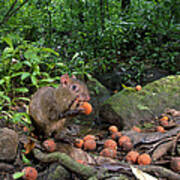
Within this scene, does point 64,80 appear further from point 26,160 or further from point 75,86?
point 26,160

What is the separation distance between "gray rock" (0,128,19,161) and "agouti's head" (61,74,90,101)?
99cm

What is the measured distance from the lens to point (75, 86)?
291cm

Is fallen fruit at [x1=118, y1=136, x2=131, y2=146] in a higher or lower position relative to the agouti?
lower

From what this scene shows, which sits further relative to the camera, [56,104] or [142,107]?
[142,107]

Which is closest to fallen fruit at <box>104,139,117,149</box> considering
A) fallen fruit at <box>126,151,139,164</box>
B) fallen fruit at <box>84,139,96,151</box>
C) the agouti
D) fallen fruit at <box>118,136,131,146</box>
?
fallen fruit at <box>118,136,131,146</box>

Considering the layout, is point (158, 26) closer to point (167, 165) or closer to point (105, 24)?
point (105, 24)

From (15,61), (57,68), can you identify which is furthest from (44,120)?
(57,68)

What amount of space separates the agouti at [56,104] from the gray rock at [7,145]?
0.38 m

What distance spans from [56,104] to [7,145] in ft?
2.68

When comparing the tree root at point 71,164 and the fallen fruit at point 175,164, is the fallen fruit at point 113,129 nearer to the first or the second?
the fallen fruit at point 175,164

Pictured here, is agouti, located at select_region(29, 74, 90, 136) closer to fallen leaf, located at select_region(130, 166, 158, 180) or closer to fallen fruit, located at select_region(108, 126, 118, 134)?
fallen fruit, located at select_region(108, 126, 118, 134)

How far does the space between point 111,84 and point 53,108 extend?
2.95 meters

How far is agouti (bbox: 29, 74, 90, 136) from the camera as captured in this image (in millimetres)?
2551

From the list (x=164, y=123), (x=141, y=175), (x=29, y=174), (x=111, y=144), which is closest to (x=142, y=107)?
(x=164, y=123)
